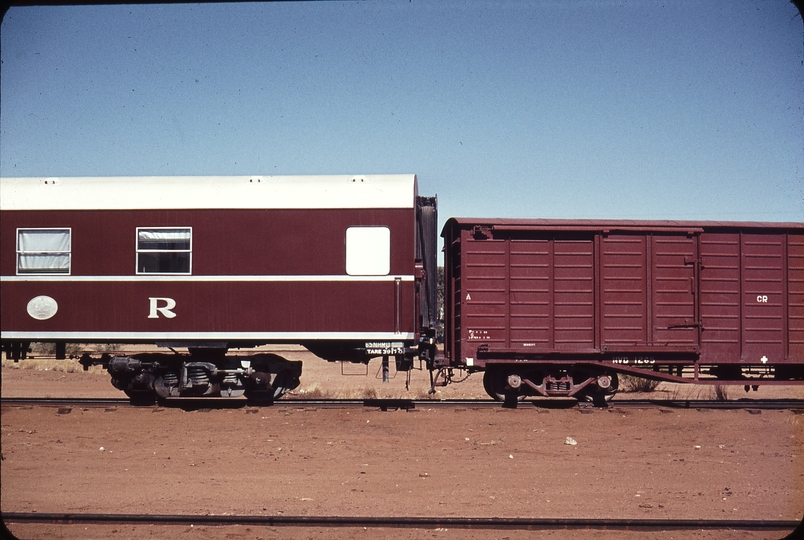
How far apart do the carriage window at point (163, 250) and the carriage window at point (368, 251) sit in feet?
9.60

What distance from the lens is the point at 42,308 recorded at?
12.6m

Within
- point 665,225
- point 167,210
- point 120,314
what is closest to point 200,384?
point 120,314

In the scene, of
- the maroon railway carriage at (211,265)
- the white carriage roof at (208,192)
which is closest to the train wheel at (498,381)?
the maroon railway carriage at (211,265)

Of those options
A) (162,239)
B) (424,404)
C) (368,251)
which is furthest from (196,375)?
(424,404)

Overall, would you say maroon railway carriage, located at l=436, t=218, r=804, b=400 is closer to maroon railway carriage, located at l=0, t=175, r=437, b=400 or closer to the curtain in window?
maroon railway carriage, located at l=0, t=175, r=437, b=400

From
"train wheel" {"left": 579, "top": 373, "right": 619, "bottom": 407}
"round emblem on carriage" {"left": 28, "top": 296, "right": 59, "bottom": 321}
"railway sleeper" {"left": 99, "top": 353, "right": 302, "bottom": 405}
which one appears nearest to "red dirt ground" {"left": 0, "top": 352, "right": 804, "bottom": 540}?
"railway sleeper" {"left": 99, "top": 353, "right": 302, "bottom": 405}

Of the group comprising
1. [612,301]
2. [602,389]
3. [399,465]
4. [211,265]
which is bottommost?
[399,465]

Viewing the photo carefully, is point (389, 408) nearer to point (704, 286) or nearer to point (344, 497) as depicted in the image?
point (344, 497)

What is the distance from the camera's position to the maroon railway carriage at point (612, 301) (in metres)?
12.3

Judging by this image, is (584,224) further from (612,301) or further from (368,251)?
(368,251)

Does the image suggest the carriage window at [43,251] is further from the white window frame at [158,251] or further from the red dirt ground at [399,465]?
the red dirt ground at [399,465]

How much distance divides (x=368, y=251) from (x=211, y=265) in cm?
285

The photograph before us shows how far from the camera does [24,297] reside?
1259 centimetres

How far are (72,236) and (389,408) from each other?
661cm
